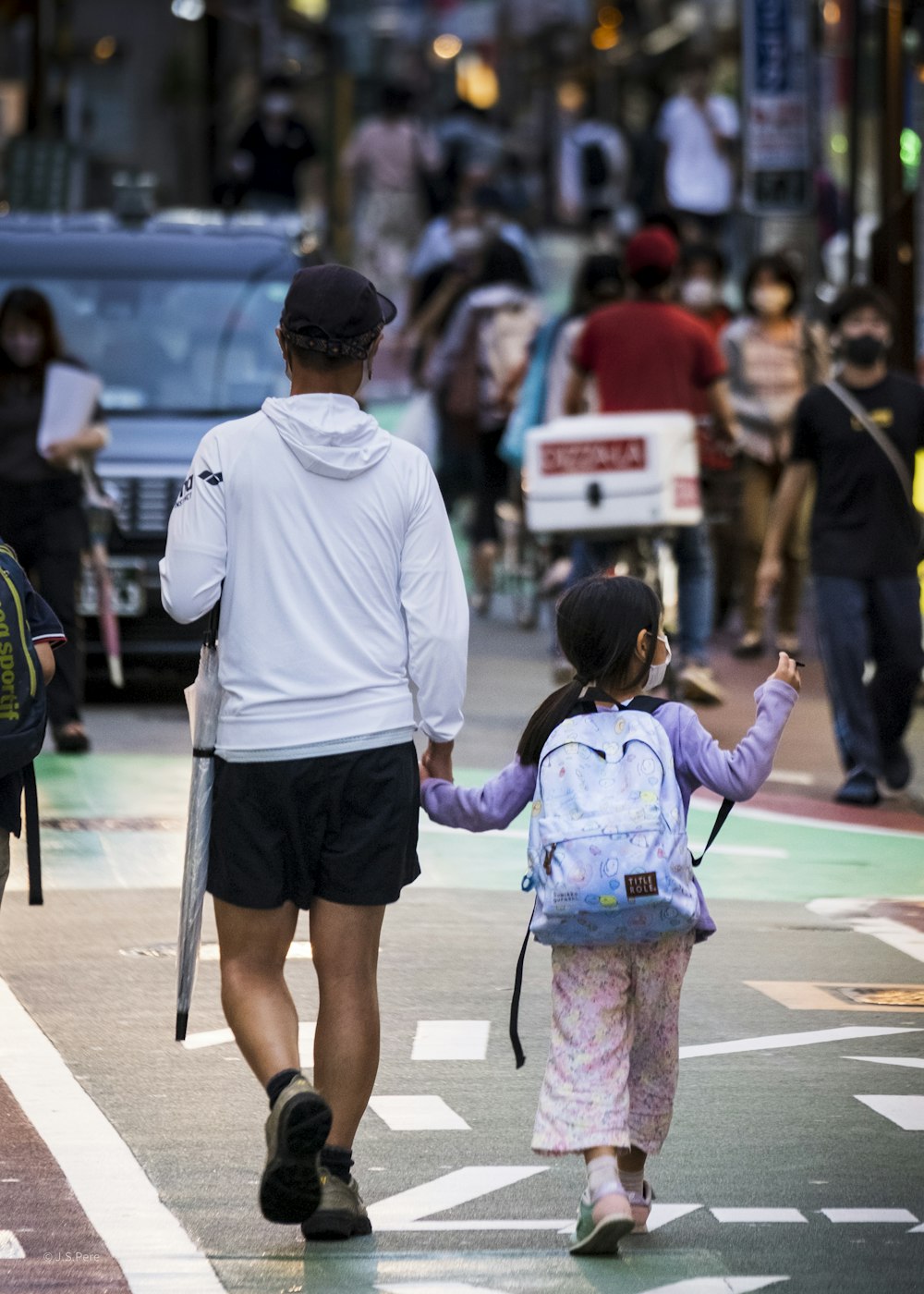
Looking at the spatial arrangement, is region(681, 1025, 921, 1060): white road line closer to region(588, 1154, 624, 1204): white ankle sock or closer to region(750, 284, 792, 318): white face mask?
region(588, 1154, 624, 1204): white ankle sock

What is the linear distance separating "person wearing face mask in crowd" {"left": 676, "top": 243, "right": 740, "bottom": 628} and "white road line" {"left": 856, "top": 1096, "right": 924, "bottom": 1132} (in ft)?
25.7

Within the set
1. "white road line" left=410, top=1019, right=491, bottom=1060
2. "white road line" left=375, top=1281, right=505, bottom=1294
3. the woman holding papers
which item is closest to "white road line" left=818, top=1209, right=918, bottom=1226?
"white road line" left=375, top=1281, right=505, bottom=1294

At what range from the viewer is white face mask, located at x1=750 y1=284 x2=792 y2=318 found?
1543 centimetres

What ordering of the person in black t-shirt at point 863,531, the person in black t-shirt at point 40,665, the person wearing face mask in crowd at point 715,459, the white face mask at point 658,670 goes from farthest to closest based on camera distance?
the person wearing face mask in crowd at point 715,459
the person in black t-shirt at point 863,531
the person in black t-shirt at point 40,665
the white face mask at point 658,670

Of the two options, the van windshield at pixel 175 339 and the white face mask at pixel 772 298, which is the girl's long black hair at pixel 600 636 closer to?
the van windshield at pixel 175 339

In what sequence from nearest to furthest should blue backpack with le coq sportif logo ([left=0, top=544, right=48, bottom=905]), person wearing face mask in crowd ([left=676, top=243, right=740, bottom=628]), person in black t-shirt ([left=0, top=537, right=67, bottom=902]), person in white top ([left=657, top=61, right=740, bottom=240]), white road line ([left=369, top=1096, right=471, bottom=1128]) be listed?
blue backpack with le coq sportif logo ([left=0, top=544, right=48, bottom=905]), person in black t-shirt ([left=0, top=537, right=67, bottom=902]), white road line ([left=369, top=1096, right=471, bottom=1128]), person wearing face mask in crowd ([left=676, top=243, right=740, bottom=628]), person in white top ([left=657, top=61, right=740, bottom=240])

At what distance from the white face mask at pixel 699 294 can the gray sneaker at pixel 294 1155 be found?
1239cm

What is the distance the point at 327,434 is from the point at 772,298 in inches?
405

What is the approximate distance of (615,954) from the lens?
17.7 ft

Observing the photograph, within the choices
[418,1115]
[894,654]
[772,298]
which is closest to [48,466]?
[894,654]

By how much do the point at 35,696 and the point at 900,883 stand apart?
14.7ft

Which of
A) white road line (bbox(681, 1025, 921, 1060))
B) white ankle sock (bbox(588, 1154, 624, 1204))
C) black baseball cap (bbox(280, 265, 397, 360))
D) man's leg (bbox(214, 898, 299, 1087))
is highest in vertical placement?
black baseball cap (bbox(280, 265, 397, 360))

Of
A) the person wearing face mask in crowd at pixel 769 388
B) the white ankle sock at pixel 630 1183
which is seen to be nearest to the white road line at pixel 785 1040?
the white ankle sock at pixel 630 1183

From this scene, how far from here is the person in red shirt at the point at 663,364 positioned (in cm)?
1317
